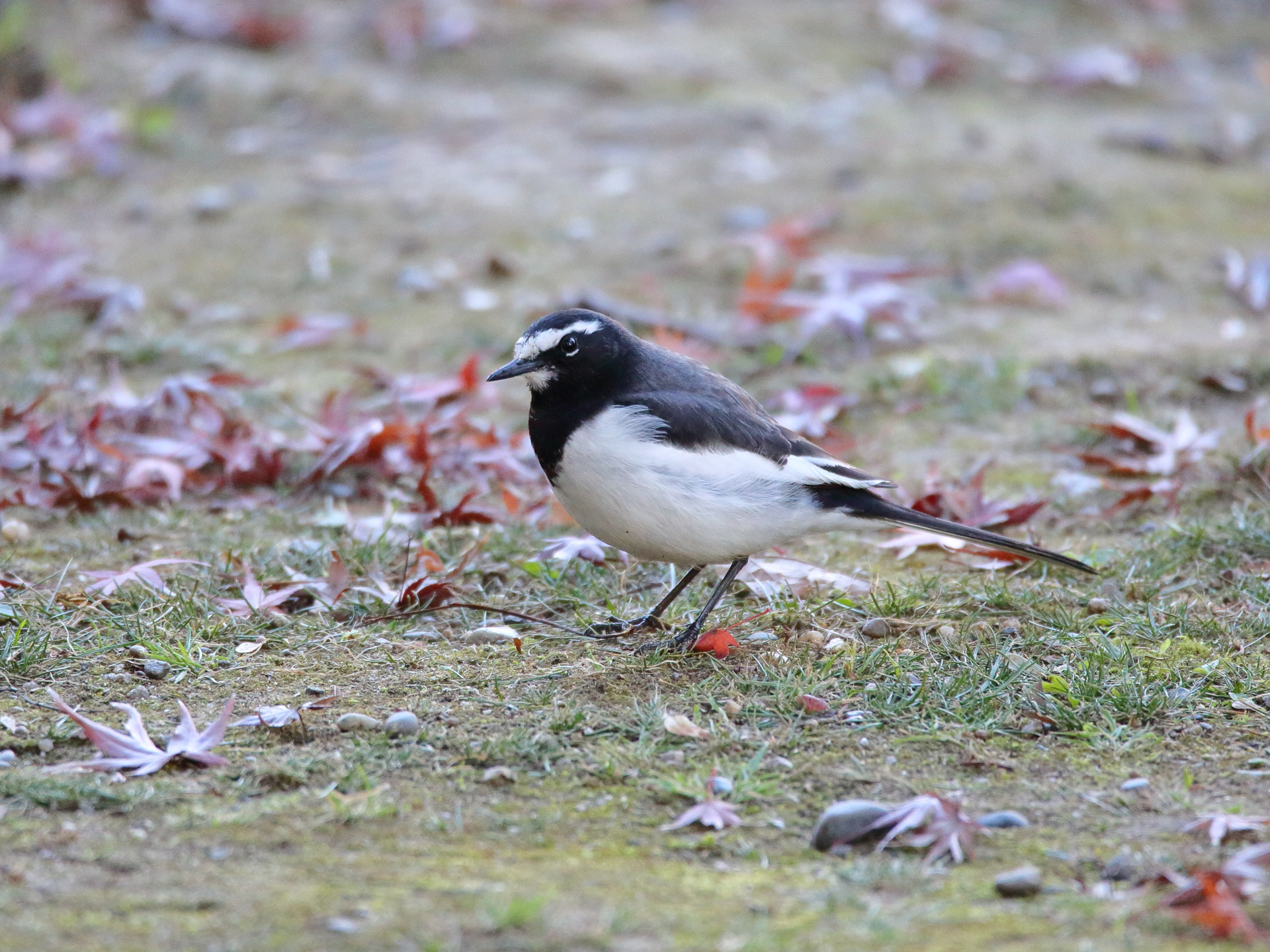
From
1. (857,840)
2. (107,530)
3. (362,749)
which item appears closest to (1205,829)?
(857,840)

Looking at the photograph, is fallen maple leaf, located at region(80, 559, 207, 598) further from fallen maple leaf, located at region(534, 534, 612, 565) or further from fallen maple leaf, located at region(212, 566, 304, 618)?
fallen maple leaf, located at region(534, 534, 612, 565)

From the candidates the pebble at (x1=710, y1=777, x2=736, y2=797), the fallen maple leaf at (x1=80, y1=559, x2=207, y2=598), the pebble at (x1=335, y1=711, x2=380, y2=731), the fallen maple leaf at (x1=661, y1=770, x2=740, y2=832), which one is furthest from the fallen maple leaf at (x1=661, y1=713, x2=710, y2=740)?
the fallen maple leaf at (x1=80, y1=559, x2=207, y2=598)

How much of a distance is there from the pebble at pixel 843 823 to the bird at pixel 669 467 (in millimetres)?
1126

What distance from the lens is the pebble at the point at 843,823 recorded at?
10.1 feet

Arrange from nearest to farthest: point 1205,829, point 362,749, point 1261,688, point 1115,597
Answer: point 1205,829
point 362,749
point 1261,688
point 1115,597

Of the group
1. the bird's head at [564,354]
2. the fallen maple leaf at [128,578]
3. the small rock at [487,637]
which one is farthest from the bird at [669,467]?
the fallen maple leaf at [128,578]

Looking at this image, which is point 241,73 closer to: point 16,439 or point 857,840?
point 16,439

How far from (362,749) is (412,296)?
4509 millimetres

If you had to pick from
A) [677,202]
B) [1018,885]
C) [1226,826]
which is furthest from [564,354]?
[677,202]

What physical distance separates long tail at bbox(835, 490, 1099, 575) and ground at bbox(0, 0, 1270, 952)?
0.19 meters

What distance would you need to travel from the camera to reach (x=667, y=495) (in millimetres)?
3994

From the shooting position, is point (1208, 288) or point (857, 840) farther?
point (1208, 288)

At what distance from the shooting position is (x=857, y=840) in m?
3.09

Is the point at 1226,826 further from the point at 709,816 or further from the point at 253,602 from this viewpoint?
the point at 253,602
